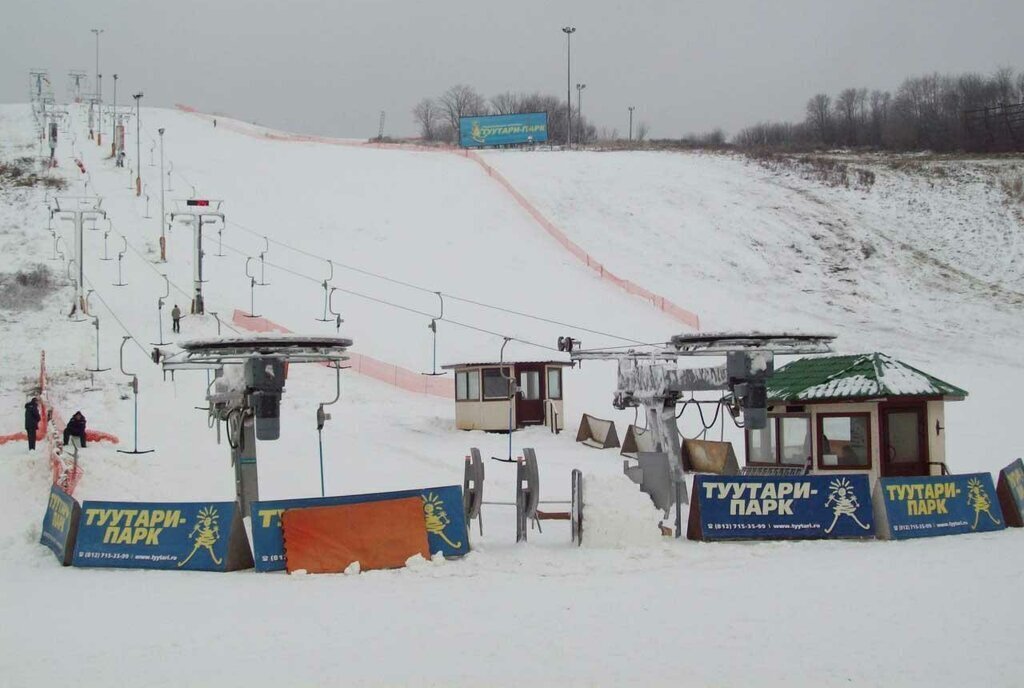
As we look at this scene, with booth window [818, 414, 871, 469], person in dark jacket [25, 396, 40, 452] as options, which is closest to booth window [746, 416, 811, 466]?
booth window [818, 414, 871, 469]

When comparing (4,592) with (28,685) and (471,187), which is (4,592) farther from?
(471,187)

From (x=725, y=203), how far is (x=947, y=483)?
56.1m

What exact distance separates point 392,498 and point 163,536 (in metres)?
3.62

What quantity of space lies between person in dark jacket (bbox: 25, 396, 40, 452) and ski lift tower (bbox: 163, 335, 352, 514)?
956 cm

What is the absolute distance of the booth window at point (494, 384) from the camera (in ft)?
113

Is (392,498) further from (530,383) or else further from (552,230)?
(552,230)

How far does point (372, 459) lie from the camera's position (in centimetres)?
2869

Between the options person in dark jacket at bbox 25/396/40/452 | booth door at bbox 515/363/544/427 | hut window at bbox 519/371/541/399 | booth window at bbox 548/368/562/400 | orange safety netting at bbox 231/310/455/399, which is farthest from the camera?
orange safety netting at bbox 231/310/455/399

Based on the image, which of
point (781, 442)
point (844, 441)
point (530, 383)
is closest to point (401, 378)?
point (530, 383)

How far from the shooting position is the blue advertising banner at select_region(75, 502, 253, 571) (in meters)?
16.5

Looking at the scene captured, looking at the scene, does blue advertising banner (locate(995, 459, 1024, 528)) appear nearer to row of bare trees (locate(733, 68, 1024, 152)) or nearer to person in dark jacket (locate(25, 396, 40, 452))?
person in dark jacket (locate(25, 396, 40, 452))

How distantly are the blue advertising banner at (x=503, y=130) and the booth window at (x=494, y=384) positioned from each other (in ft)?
213

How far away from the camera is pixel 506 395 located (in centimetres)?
3422

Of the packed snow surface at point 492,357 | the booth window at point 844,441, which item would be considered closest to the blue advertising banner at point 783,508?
the packed snow surface at point 492,357
